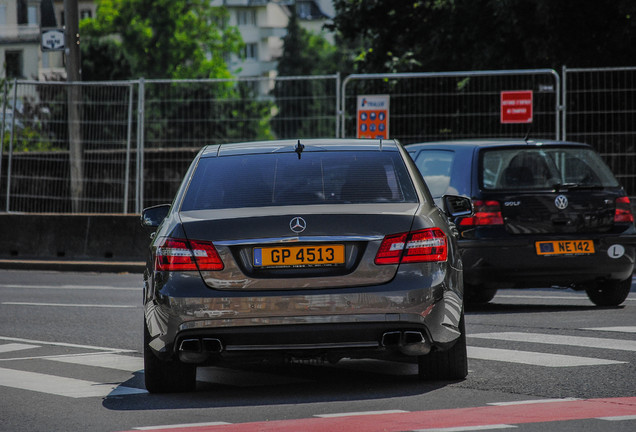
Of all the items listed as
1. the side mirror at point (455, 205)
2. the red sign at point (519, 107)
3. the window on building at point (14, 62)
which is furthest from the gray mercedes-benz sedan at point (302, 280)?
the window on building at point (14, 62)

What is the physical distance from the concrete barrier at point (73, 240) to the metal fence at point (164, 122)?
0.39 meters

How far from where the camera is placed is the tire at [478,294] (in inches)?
486

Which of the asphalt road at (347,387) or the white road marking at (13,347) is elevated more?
the asphalt road at (347,387)

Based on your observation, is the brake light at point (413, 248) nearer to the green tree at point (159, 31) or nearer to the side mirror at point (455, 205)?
the side mirror at point (455, 205)

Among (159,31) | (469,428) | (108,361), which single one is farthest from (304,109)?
(159,31)

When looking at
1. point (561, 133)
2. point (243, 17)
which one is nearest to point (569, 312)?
point (561, 133)

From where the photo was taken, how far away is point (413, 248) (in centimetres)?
709

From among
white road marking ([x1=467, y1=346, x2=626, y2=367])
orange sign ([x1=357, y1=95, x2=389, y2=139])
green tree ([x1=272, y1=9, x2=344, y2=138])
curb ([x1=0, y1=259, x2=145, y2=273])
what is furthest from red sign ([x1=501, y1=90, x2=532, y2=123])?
white road marking ([x1=467, y1=346, x2=626, y2=367])

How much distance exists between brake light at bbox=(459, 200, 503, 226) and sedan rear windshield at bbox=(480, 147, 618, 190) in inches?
6.4

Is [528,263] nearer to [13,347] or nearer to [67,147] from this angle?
[13,347]

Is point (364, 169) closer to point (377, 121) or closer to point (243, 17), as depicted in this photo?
point (377, 121)

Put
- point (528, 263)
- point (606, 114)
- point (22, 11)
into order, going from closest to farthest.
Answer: point (528, 263)
point (606, 114)
point (22, 11)

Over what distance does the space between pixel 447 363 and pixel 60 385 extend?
233 cm

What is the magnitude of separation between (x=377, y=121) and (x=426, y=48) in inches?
394
